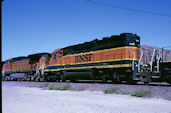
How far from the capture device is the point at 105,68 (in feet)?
60.8

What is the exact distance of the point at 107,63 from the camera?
18.4 meters

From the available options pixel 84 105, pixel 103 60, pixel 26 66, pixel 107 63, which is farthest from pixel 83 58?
pixel 26 66

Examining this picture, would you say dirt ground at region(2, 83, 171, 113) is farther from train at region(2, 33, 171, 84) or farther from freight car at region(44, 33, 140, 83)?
freight car at region(44, 33, 140, 83)

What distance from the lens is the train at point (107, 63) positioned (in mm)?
15804

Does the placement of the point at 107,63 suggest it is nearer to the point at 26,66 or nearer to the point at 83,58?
the point at 83,58

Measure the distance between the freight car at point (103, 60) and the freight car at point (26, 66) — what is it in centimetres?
456

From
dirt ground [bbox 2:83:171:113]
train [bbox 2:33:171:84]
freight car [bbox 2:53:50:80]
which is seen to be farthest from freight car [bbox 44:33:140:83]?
dirt ground [bbox 2:83:171:113]

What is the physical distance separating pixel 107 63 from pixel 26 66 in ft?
56.6

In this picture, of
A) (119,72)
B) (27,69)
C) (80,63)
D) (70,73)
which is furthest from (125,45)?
(27,69)

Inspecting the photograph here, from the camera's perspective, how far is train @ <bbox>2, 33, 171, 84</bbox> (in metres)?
15.8

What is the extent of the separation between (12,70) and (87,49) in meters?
20.2

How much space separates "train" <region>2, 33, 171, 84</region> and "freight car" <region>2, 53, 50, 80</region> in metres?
0.87

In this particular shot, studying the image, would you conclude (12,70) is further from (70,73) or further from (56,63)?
(70,73)

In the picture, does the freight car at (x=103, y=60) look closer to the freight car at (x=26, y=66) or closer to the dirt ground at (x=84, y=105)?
the freight car at (x=26, y=66)
